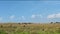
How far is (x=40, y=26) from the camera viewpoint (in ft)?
44.5

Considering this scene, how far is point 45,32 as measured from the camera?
1171cm

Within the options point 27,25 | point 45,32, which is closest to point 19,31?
point 45,32

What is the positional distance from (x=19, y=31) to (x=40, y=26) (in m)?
2.05

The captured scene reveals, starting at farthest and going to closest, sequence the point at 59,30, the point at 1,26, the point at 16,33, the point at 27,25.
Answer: the point at 27,25 < the point at 1,26 < the point at 59,30 < the point at 16,33

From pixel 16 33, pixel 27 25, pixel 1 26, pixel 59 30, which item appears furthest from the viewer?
pixel 27 25

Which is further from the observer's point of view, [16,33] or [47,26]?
[47,26]

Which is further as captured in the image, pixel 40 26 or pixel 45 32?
pixel 40 26

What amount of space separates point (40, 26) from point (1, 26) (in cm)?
268

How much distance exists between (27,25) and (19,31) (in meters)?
2.49

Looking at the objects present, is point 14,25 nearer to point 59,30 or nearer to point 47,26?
point 47,26

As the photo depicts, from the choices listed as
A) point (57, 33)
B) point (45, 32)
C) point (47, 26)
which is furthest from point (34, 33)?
point (47, 26)

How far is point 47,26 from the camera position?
13734 mm

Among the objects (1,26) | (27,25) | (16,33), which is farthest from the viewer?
(27,25)

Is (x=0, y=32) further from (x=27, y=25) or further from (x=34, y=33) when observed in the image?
(x=27, y=25)
